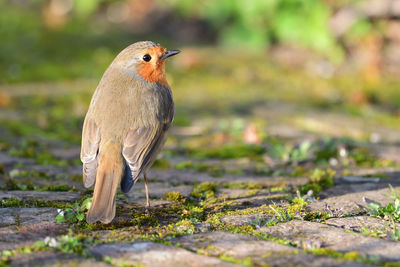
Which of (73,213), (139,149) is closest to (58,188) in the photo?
(73,213)

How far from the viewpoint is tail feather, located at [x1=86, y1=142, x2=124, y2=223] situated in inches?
129

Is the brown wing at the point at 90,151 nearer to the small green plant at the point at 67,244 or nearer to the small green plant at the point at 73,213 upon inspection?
the small green plant at the point at 73,213

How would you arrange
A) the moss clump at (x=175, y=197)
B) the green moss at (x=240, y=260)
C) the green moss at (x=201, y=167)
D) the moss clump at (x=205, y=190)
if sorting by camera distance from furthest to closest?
the green moss at (x=201, y=167) < the moss clump at (x=205, y=190) < the moss clump at (x=175, y=197) < the green moss at (x=240, y=260)

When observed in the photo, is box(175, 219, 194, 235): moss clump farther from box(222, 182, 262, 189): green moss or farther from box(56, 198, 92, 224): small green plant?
box(222, 182, 262, 189): green moss

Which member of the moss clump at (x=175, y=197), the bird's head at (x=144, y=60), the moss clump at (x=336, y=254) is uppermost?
the bird's head at (x=144, y=60)

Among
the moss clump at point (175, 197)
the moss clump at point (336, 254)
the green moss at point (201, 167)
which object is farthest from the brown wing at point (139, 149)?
the moss clump at point (336, 254)

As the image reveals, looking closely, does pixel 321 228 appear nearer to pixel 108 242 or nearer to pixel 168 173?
pixel 108 242

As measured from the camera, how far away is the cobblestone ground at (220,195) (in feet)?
9.69

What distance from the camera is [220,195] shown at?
428cm

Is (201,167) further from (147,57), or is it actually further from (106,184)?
(106,184)

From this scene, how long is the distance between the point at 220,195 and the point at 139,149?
879mm

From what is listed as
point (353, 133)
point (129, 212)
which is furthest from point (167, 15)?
point (129, 212)

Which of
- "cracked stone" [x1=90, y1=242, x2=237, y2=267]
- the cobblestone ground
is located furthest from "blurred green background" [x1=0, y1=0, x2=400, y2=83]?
"cracked stone" [x1=90, y1=242, x2=237, y2=267]

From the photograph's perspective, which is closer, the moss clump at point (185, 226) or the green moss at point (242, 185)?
the moss clump at point (185, 226)
